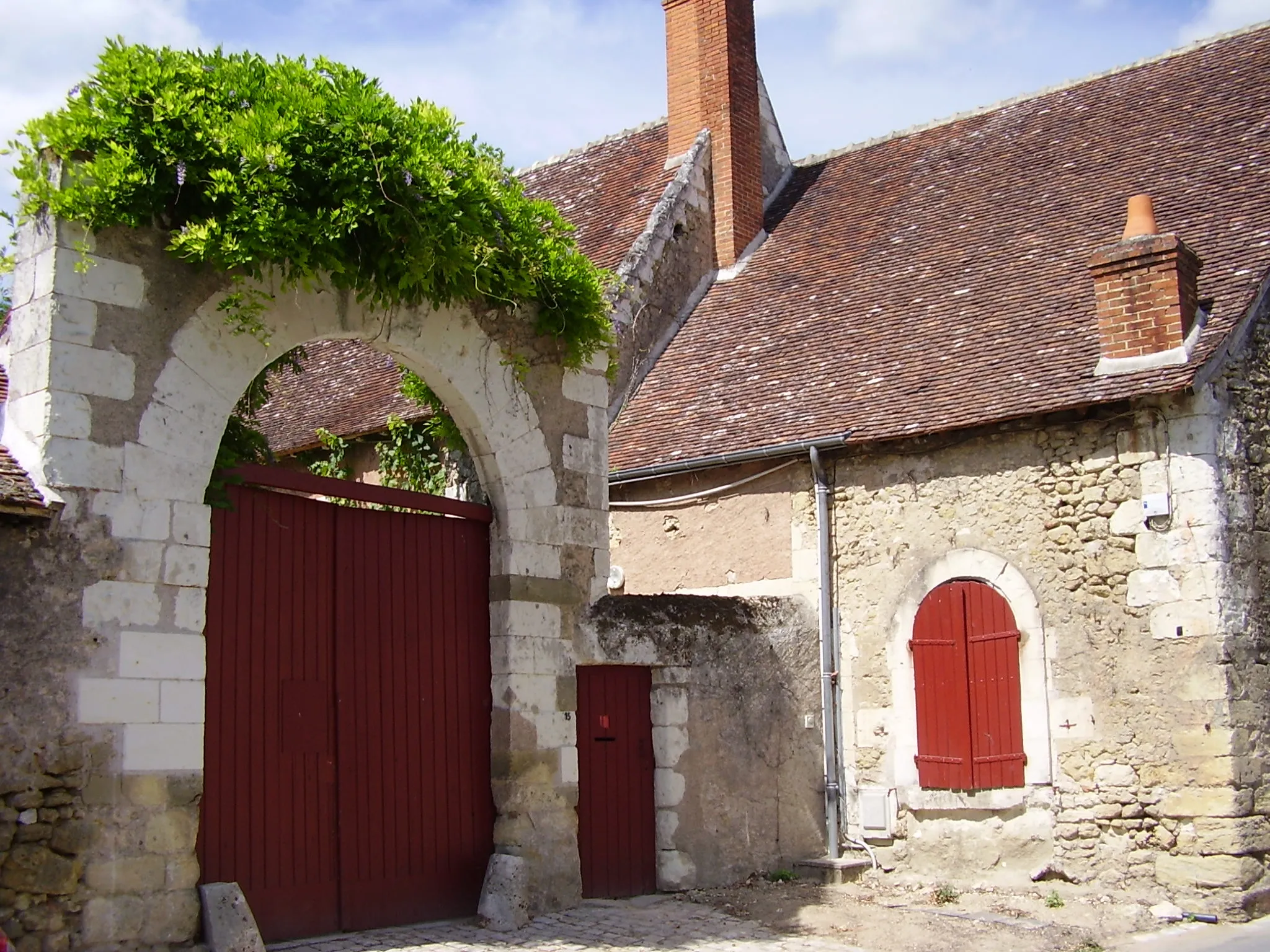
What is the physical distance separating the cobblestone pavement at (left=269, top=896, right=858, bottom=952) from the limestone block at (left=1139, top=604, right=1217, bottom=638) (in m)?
3.04

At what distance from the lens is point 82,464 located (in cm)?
589

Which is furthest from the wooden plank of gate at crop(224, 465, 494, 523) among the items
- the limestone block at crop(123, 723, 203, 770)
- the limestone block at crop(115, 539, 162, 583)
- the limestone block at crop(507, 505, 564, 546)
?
the limestone block at crop(123, 723, 203, 770)

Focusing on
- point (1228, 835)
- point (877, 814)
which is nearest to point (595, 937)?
point (877, 814)

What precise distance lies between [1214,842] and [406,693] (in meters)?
5.01

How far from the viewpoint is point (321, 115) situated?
642 centimetres

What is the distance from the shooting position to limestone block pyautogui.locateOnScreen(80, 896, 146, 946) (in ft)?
18.4

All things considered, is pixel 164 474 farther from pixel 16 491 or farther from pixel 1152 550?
pixel 1152 550

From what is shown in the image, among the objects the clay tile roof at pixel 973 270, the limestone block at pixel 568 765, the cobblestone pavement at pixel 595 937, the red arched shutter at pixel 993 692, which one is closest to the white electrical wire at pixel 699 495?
the clay tile roof at pixel 973 270

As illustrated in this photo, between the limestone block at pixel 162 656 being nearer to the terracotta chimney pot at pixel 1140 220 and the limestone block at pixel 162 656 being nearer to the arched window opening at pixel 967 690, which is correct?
the arched window opening at pixel 967 690

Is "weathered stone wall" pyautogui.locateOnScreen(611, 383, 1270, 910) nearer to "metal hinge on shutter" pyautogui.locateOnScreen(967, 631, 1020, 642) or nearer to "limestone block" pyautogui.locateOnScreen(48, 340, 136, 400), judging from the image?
"metal hinge on shutter" pyautogui.locateOnScreen(967, 631, 1020, 642)

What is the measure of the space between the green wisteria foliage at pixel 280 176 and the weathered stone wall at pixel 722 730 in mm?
2505

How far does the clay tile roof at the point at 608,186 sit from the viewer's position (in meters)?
13.2

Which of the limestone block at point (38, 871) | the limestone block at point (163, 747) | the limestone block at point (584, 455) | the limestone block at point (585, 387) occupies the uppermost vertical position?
the limestone block at point (585, 387)

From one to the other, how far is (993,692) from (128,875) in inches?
230
